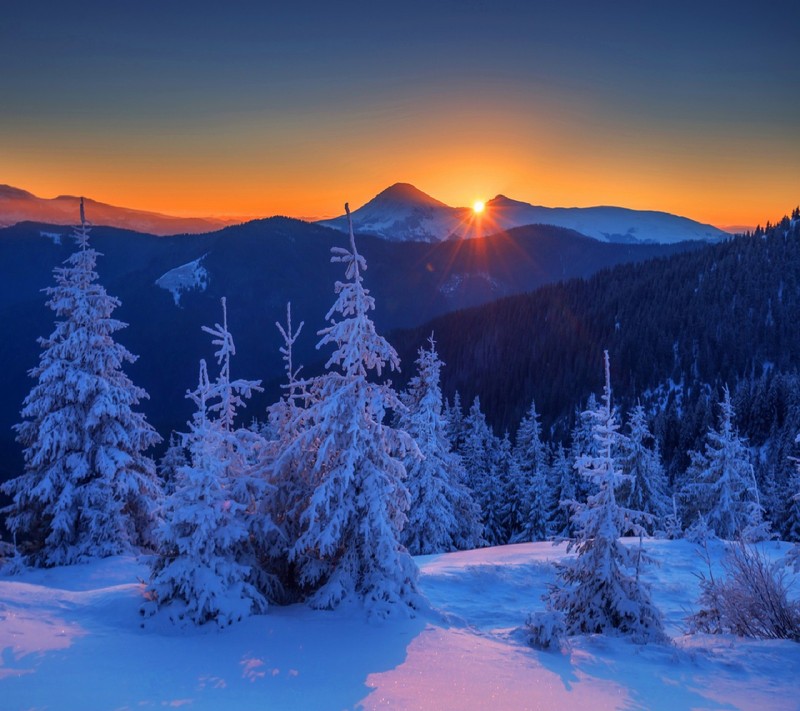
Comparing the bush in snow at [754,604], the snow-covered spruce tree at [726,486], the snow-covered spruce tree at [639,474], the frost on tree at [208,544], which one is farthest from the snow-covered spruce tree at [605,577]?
the snow-covered spruce tree at [639,474]

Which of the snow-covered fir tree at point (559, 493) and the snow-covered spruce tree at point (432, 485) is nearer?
the snow-covered spruce tree at point (432, 485)

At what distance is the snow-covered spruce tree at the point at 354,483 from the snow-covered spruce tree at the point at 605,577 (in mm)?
3091

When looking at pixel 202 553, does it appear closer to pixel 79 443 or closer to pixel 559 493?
pixel 79 443

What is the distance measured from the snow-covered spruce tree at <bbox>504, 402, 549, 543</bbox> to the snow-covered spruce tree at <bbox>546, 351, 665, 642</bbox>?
94.4ft

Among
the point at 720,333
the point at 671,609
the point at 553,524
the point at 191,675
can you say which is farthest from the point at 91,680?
the point at 720,333

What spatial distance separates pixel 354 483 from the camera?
10.3 meters

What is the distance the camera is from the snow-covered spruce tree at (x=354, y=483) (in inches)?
383

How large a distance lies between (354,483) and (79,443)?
10691 millimetres

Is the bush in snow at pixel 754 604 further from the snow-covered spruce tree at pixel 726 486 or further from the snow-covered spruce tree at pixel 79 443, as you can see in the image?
the snow-covered spruce tree at pixel 726 486

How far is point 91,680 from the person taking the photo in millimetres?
6613

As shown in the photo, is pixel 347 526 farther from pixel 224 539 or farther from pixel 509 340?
pixel 509 340

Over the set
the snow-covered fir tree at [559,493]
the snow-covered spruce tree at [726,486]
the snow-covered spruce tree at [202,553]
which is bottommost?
the snow-covered fir tree at [559,493]

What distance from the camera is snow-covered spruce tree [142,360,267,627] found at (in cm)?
886

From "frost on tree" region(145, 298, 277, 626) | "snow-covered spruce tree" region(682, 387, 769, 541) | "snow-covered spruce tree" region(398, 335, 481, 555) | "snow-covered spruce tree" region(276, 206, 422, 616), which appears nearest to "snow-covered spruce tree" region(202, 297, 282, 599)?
"frost on tree" region(145, 298, 277, 626)
